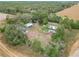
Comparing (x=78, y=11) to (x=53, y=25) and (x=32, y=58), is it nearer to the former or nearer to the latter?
(x=53, y=25)

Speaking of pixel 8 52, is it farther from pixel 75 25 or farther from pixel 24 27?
pixel 75 25

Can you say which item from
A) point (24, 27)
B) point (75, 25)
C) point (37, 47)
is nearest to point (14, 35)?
point (24, 27)

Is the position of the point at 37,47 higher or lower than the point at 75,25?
lower

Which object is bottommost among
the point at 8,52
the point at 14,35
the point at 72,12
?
the point at 8,52

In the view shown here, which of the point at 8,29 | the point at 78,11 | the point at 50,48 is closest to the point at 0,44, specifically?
the point at 8,29

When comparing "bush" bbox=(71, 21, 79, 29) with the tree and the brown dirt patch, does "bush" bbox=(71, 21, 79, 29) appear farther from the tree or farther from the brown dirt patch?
the tree

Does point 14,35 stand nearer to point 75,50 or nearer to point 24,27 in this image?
point 24,27

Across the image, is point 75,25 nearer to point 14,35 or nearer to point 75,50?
point 75,50

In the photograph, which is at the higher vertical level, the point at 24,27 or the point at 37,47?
the point at 24,27

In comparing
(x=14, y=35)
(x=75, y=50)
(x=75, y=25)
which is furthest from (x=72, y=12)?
(x=14, y=35)
